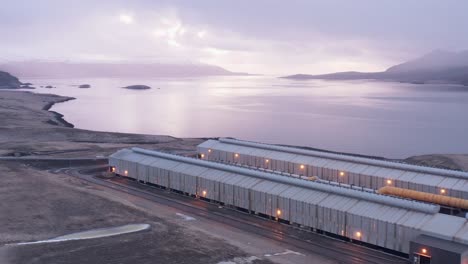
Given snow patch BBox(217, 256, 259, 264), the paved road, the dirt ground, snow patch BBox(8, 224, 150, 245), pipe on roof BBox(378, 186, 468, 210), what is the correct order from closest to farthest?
snow patch BBox(217, 256, 259, 264)
the dirt ground
the paved road
snow patch BBox(8, 224, 150, 245)
pipe on roof BBox(378, 186, 468, 210)

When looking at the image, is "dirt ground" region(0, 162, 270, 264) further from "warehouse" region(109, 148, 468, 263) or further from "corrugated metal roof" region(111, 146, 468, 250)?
"corrugated metal roof" region(111, 146, 468, 250)

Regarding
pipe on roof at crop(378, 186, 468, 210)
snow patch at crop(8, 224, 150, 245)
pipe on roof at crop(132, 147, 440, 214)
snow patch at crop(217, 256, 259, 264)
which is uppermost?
pipe on roof at crop(132, 147, 440, 214)

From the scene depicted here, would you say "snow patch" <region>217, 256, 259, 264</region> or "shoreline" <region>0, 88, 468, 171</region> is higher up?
"shoreline" <region>0, 88, 468, 171</region>

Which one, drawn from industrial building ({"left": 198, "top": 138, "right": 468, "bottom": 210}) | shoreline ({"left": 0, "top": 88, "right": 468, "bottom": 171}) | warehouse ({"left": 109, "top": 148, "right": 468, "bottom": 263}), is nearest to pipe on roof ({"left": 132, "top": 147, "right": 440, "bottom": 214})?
warehouse ({"left": 109, "top": 148, "right": 468, "bottom": 263})

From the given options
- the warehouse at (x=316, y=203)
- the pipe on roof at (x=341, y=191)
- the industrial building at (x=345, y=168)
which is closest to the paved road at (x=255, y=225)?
the warehouse at (x=316, y=203)

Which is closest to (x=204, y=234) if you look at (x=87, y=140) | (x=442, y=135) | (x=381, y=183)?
(x=381, y=183)

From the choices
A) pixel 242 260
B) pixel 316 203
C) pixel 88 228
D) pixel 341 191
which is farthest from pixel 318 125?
pixel 242 260
